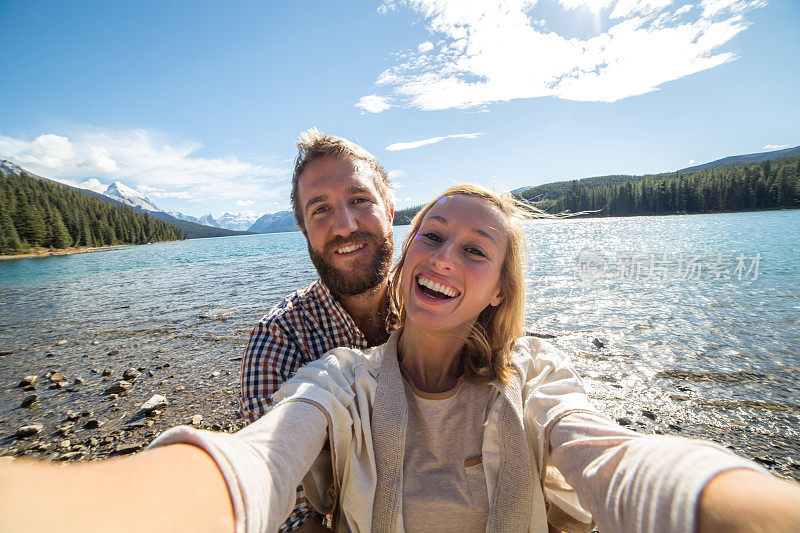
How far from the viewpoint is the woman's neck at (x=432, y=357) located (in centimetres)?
298

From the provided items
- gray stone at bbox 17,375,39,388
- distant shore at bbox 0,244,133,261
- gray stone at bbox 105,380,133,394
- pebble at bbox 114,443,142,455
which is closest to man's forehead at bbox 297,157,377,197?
pebble at bbox 114,443,142,455

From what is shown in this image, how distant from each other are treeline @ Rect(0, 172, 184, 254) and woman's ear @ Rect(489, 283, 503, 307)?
10664 cm

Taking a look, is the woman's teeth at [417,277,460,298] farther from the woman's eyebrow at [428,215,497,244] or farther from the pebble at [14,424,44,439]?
the pebble at [14,424,44,439]

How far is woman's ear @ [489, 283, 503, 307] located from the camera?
3245 millimetres

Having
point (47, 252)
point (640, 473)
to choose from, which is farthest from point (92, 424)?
point (47, 252)

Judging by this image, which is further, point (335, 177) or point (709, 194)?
point (709, 194)

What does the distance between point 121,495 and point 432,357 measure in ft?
7.69

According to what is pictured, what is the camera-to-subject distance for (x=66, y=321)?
15352 millimetres

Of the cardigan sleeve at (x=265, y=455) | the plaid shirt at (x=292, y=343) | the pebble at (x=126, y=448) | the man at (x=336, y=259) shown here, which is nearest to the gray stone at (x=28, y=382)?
the pebble at (x=126, y=448)

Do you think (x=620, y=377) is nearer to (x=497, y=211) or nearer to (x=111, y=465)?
(x=497, y=211)

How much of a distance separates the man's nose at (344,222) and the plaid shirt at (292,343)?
2.28ft

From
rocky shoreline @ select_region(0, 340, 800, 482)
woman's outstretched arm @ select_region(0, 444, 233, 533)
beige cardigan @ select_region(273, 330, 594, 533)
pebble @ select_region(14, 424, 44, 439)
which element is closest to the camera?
woman's outstretched arm @ select_region(0, 444, 233, 533)

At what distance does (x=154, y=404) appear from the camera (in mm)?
6926

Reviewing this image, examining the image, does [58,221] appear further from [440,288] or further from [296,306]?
[440,288]
